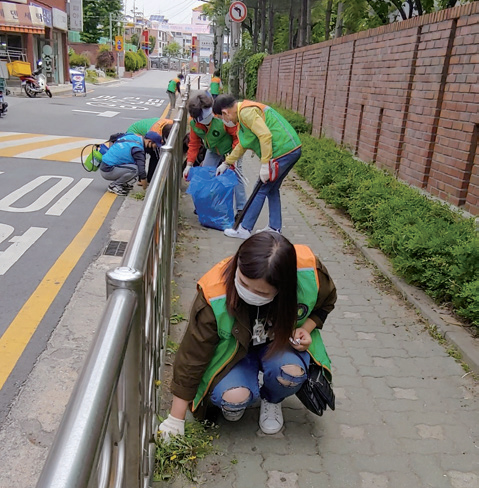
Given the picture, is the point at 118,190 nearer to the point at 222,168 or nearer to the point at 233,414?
the point at 222,168

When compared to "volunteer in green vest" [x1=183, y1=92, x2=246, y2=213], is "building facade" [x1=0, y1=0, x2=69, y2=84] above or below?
above

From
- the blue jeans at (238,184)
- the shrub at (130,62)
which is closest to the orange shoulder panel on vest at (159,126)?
the blue jeans at (238,184)

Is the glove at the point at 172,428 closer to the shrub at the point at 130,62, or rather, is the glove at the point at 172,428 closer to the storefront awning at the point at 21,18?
the storefront awning at the point at 21,18

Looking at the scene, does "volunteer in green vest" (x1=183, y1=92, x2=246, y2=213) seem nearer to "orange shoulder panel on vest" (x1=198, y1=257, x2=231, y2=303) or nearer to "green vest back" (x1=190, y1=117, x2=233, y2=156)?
"green vest back" (x1=190, y1=117, x2=233, y2=156)

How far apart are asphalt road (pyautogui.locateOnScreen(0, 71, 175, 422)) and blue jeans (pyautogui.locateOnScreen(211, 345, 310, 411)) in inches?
44.2

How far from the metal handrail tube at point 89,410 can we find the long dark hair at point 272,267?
2.60 feet

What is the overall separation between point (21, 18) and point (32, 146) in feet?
64.4

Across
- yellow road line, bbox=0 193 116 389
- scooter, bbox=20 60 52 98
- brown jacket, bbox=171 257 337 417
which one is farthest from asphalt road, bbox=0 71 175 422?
scooter, bbox=20 60 52 98

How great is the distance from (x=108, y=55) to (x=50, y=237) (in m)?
49.5

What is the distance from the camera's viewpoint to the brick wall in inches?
193

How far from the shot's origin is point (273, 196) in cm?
534

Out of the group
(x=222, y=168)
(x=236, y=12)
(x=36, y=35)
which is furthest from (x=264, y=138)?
(x=36, y=35)

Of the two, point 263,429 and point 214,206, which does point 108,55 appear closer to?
point 214,206

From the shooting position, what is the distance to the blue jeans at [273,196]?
16.5ft
